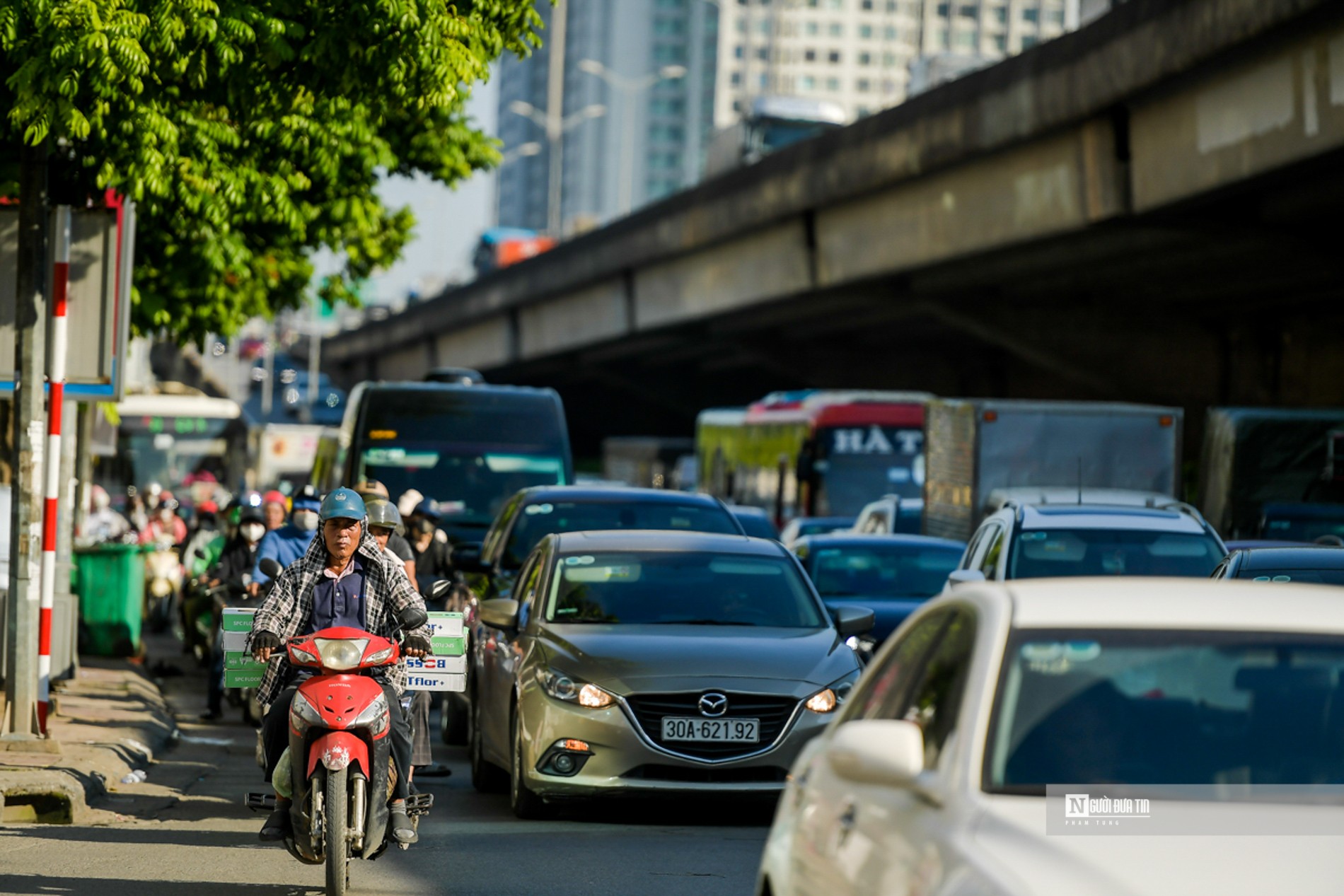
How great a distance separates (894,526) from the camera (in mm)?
24344

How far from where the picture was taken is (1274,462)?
2403 centimetres

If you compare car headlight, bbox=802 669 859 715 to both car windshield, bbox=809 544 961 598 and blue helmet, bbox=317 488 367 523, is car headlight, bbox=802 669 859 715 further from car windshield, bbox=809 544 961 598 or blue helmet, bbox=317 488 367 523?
car windshield, bbox=809 544 961 598

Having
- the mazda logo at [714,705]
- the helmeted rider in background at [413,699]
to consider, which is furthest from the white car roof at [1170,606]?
the mazda logo at [714,705]

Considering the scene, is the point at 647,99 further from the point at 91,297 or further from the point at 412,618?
the point at 412,618

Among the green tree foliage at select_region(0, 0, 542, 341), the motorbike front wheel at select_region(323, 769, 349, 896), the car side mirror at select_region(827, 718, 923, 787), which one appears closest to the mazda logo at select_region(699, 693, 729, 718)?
the motorbike front wheel at select_region(323, 769, 349, 896)

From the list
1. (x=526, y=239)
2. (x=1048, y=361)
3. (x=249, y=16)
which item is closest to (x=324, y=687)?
(x=249, y=16)

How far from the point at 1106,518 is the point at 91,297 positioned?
6.55 metres

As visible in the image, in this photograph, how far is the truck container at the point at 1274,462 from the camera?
942 inches

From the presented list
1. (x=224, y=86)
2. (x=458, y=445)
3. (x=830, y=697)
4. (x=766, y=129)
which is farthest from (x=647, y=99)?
(x=830, y=697)

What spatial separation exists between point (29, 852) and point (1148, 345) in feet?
103

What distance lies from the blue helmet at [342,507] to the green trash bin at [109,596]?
40.8 ft

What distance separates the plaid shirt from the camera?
334 inches

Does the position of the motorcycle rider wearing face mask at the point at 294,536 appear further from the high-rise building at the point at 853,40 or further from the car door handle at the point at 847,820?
the high-rise building at the point at 853,40

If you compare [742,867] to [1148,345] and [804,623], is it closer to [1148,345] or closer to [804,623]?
[804,623]
